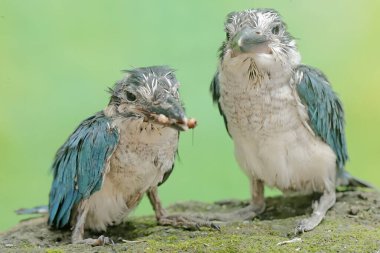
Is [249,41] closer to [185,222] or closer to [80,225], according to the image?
[185,222]

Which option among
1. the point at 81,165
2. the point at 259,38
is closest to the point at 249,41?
the point at 259,38

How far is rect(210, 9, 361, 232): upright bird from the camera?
362cm

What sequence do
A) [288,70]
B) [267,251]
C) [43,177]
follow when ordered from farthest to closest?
[43,177]
[288,70]
[267,251]

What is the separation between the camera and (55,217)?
12.5 ft

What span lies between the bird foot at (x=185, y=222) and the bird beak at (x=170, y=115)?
2.58 ft

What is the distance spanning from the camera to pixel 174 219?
3906 mm

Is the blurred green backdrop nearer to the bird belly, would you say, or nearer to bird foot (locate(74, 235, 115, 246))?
the bird belly

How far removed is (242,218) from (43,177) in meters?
1.73

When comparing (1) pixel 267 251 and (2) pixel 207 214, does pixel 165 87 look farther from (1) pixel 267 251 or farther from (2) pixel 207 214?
(2) pixel 207 214

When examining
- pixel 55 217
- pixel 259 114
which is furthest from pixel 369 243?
pixel 55 217

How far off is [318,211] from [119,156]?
121cm

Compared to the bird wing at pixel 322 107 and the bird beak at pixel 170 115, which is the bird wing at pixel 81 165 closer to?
the bird beak at pixel 170 115

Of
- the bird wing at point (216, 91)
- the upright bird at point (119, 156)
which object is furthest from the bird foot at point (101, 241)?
the bird wing at point (216, 91)

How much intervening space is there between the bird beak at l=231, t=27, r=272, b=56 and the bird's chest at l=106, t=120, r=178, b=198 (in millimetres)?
547
